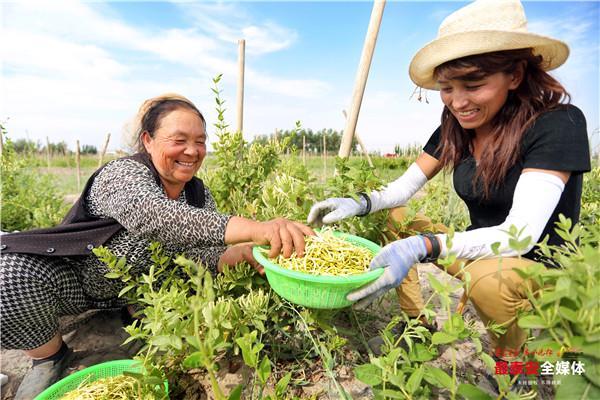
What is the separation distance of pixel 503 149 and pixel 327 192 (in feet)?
2.92

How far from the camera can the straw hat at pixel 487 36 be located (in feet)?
4.88

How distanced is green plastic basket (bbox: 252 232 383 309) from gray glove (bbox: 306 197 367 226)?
443 millimetres

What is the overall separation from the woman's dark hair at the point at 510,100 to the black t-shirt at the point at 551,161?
1.5 inches

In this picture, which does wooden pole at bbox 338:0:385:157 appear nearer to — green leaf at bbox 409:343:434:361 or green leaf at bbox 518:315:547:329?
green leaf at bbox 409:343:434:361

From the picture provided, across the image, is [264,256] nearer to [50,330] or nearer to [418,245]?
[418,245]

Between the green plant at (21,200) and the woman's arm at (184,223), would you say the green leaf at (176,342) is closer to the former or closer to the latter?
the woman's arm at (184,223)

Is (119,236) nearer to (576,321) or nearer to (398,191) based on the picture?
(398,191)

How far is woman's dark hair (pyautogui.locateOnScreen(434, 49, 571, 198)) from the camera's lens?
1.55 m

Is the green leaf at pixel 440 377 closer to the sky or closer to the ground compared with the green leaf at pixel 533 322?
closer to the ground

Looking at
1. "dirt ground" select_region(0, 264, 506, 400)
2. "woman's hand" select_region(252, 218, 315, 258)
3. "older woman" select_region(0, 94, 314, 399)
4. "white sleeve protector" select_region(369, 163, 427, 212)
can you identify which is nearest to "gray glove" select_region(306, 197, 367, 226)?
"white sleeve protector" select_region(369, 163, 427, 212)

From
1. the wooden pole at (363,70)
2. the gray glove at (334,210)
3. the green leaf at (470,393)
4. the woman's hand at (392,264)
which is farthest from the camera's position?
the wooden pole at (363,70)

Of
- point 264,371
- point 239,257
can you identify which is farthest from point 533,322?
point 239,257

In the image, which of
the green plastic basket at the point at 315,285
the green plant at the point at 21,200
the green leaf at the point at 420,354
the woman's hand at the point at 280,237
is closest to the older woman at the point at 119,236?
the woman's hand at the point at 280,237

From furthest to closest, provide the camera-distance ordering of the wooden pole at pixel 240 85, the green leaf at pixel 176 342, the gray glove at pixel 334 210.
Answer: the wooden pole at pixel 240 85 → the gray glove at pixel 334 210 → the green leaf at pixel 176 342
